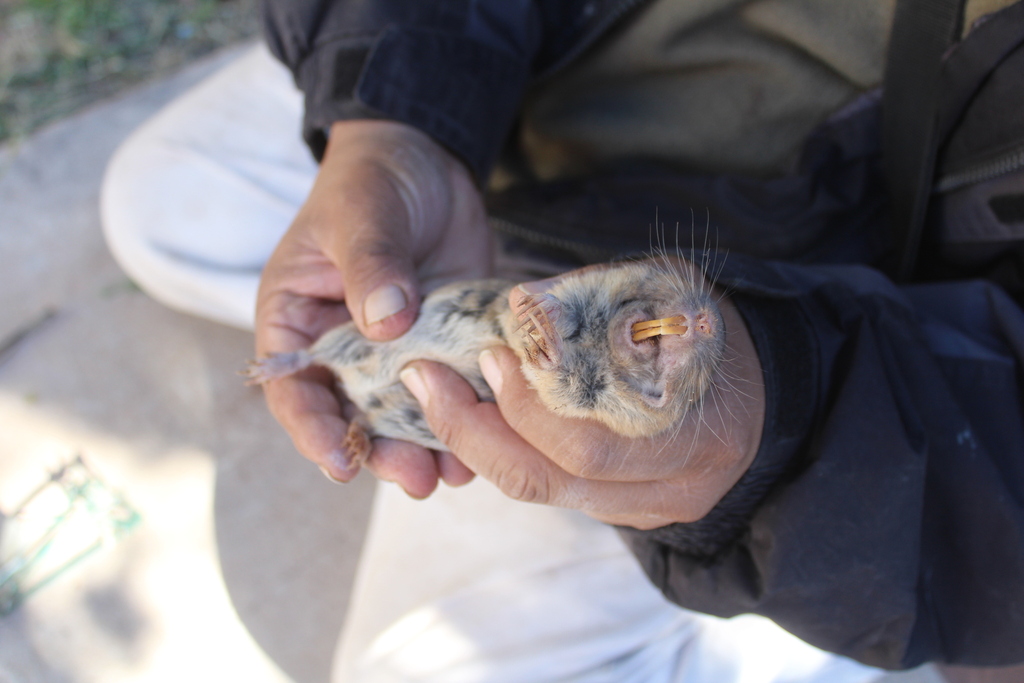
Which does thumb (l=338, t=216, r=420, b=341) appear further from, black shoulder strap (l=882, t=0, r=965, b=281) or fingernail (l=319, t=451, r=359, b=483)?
black shoulder strap (l=882, t=0, r=965, b=281)

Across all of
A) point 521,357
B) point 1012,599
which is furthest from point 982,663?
point 521,357

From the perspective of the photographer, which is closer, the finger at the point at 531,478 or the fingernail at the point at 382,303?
the finger at the point at 531,478

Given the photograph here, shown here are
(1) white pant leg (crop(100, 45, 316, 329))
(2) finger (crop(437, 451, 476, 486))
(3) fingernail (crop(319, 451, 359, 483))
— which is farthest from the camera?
(1) white pant leg (crop(100, 45, 316, 329))

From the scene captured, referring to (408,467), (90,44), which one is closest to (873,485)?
Result: (408,467)

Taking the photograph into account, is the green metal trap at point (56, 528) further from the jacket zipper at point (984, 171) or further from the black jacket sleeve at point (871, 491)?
the jacket zipper at point (984, 171)

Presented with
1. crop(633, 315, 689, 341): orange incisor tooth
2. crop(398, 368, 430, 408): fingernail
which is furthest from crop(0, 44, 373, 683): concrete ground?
crop(633, 315, 689, 341): orange incisor tooth

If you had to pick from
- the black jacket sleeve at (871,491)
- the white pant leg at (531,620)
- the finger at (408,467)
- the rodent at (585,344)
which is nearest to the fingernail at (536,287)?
the rodent at (585,344)
